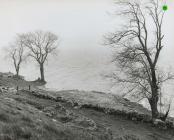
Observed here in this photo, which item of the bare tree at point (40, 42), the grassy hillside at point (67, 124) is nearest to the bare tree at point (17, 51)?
the bare tree at point (40, 42)

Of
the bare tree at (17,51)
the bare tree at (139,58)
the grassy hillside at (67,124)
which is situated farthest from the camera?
the bare tree at (17,51)

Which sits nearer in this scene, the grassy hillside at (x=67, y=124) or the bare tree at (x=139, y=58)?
the grassy hillside at (x=67, y=124)

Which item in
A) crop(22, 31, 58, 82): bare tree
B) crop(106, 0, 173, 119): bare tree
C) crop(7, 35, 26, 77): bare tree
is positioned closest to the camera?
crop(106, 0, 173, 119): bare tree

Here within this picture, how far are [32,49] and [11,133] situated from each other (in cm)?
4846

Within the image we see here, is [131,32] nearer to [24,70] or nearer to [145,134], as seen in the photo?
[145,134]

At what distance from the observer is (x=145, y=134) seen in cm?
1497

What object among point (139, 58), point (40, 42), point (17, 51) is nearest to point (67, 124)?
point (139, 58)

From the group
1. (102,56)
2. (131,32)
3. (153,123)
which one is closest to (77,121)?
(153,123)

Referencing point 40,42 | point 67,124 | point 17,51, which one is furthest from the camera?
point 17,51

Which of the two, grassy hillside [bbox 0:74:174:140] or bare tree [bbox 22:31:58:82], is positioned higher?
bare tree [bbox 22:31:58:82]

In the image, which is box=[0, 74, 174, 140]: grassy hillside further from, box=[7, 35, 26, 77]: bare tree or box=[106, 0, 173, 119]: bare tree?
box=[7, 35, 26, 77]: bare tree

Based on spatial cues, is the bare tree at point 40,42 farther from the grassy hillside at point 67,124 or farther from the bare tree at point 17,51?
the grassy hillside at point 67,124

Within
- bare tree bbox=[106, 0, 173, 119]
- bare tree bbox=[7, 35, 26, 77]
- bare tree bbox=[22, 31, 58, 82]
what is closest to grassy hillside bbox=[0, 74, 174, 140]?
bare tree bbox=[106, 0, 173, 119]

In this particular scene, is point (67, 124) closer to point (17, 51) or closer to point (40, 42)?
point (40, 42)
